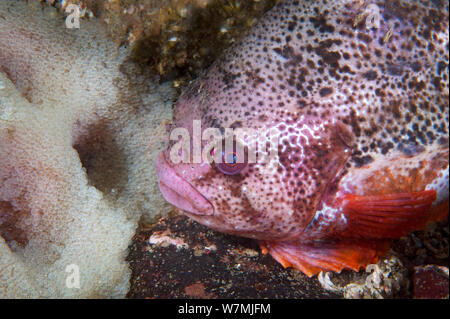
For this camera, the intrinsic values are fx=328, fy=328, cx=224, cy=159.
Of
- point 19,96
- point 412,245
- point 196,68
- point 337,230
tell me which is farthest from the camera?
point 412,245

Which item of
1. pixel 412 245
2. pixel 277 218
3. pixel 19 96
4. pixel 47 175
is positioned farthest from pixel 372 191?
pixel 19 96

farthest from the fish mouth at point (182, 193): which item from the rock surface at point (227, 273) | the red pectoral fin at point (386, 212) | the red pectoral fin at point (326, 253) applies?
the red pectoral fin at point (386, 212)

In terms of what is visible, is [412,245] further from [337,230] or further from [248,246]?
[248,246]

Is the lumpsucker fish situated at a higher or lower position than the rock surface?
higher

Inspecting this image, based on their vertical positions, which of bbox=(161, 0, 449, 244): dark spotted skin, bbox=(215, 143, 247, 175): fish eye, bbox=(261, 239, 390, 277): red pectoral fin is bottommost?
bbox=(261, 239, 390, 277): red pectoral fin

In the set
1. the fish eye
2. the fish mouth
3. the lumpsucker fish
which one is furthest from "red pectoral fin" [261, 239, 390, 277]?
the fish eye

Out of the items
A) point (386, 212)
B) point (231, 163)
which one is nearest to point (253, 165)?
point (231, 163)

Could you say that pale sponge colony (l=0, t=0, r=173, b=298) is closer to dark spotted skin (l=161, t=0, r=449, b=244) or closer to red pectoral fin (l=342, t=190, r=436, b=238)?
dark spotted skin (l=161, t=0, r=449, b=244)
